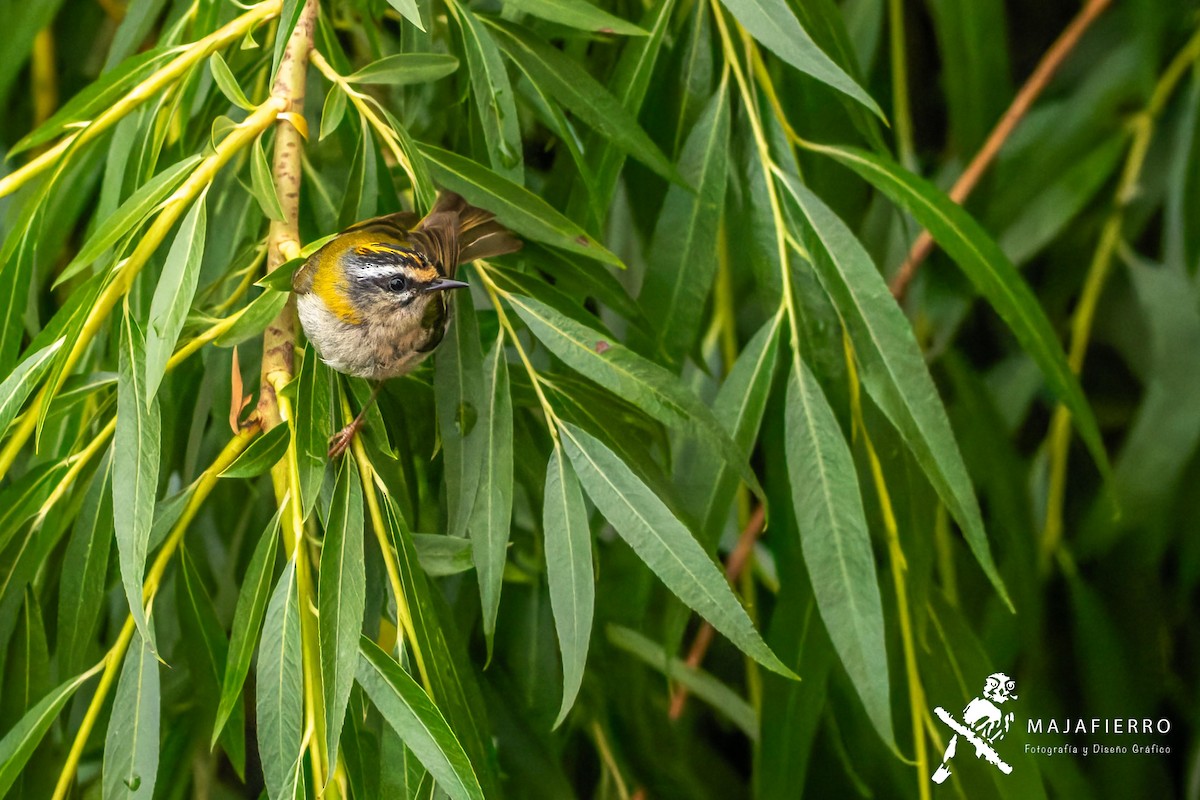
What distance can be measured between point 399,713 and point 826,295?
1.79ft

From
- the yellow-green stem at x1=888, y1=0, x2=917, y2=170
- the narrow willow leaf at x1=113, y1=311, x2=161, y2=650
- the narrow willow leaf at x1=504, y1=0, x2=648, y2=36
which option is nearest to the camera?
the narrow willow leaf at x1=113, y1=311, x2=161, y2=650

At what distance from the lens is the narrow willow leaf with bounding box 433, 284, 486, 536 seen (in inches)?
37.2

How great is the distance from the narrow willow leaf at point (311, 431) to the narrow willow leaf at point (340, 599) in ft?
0.08

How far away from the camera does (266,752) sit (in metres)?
0.81

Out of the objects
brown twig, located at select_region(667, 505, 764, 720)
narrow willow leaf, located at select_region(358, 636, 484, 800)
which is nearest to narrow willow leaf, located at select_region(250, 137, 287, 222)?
narrow willow leaf, located at select_region(358, 636, 484, 800)

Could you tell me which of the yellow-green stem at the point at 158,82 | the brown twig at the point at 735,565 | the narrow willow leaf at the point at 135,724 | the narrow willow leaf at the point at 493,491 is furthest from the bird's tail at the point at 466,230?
the brown twig at the point at 735,565

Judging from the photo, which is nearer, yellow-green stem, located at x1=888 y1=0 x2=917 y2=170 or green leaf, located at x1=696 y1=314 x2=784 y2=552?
green leaf, located at x1=696 y1=314 x2=784 y2=552

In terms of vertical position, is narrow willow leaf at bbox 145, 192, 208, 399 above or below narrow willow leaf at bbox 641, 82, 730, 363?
above

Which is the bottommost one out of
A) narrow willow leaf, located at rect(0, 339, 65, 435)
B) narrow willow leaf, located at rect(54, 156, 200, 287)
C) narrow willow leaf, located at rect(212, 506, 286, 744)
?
narrow willow leaf, located at rect(212, 506, 286, 744)

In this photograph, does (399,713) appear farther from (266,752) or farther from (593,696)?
(593,696)

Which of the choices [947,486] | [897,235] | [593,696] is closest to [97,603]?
[593,696]

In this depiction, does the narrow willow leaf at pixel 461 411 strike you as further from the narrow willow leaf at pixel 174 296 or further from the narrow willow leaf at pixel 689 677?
the narrow willow leaf at pixel 689 677

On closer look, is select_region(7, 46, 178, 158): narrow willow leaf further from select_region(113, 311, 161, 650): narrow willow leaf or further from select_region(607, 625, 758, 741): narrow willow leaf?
select_region(607, 625, 758, 741): narrow willow leaf

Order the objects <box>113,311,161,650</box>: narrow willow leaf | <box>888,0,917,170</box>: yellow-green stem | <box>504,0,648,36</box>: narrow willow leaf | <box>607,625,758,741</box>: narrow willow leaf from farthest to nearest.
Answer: <box>888,0,917,170</box>: yellow-green stem < <box>607,625,758,741</box>: narrow willow leaf < <box>504,0,648,36</box>: narrow willow leaf < <box>113,311,161,650</box>: narrow willow leaf
